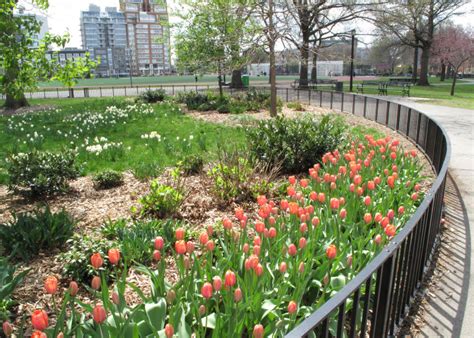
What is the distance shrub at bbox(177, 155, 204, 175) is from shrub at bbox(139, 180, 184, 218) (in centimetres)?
202

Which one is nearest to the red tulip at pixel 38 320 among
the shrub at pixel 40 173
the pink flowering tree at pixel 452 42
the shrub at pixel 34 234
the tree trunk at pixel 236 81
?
the shrub at pixel 34 234

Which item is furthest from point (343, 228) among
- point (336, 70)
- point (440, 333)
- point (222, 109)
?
point (336, 70)

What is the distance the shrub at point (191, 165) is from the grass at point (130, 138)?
Answer: 17.8 inches

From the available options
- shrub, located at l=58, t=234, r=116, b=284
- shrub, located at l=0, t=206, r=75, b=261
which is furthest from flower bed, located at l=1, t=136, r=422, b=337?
shrub, located at l=0, t=206, r=75, b=261

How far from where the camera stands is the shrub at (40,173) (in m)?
6.29

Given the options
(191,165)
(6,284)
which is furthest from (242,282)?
(191,165)

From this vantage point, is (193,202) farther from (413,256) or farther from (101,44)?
(101,44)

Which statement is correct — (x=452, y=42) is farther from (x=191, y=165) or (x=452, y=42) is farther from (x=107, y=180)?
(x=107, y=180)

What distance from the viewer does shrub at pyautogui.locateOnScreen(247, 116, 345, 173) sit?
754 cm

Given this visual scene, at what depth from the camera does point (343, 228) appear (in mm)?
4098

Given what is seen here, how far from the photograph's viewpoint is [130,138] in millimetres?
11266

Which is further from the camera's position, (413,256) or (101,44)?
(101,44)

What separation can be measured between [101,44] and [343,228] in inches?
7998

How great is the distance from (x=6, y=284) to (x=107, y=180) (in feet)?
12.9
